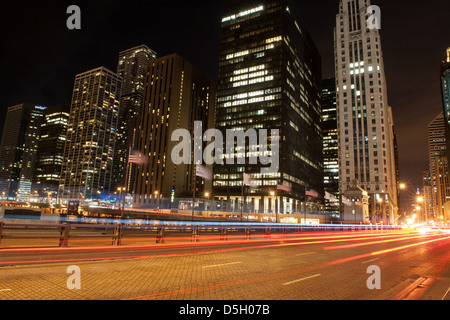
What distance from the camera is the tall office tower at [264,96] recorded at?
13225cm

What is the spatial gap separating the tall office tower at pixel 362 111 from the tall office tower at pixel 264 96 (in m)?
24.5

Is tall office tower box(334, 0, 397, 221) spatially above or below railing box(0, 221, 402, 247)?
above

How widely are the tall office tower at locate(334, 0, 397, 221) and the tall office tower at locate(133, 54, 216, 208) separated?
261ft

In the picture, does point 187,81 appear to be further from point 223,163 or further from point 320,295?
point 320,295

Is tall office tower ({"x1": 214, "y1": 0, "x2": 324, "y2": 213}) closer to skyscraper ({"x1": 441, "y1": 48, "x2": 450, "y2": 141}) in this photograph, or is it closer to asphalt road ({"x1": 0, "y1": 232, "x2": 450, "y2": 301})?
skyscraper ({"x1": 441, "y1": 48, "x2": 450, "y2": 141})

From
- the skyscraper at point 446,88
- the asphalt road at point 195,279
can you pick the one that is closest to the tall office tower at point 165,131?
the asphalt road at point 195,279

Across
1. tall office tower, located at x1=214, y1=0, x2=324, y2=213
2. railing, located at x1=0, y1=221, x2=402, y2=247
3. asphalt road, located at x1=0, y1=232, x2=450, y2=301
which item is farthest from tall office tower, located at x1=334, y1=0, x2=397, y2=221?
asphalt road, located at x1=0, y1=232, x2=450, y2=301

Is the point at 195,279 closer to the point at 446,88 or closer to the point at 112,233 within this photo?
the point at 112,233

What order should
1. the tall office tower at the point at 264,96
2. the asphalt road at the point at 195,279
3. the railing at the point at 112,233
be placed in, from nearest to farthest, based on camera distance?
the asphalt road at the point at 195,279, the railing at the point at 112,233, the tall office tower at the point at 264,96

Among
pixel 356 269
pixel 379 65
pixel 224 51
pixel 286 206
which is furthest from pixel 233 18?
pixel 356 269

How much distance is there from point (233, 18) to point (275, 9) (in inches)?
949

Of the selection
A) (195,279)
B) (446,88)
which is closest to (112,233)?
(195,279)

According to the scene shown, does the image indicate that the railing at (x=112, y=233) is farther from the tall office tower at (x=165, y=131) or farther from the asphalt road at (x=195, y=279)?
the tall office tower at (x=165, y=131)

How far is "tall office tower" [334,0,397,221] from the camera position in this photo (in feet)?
375
